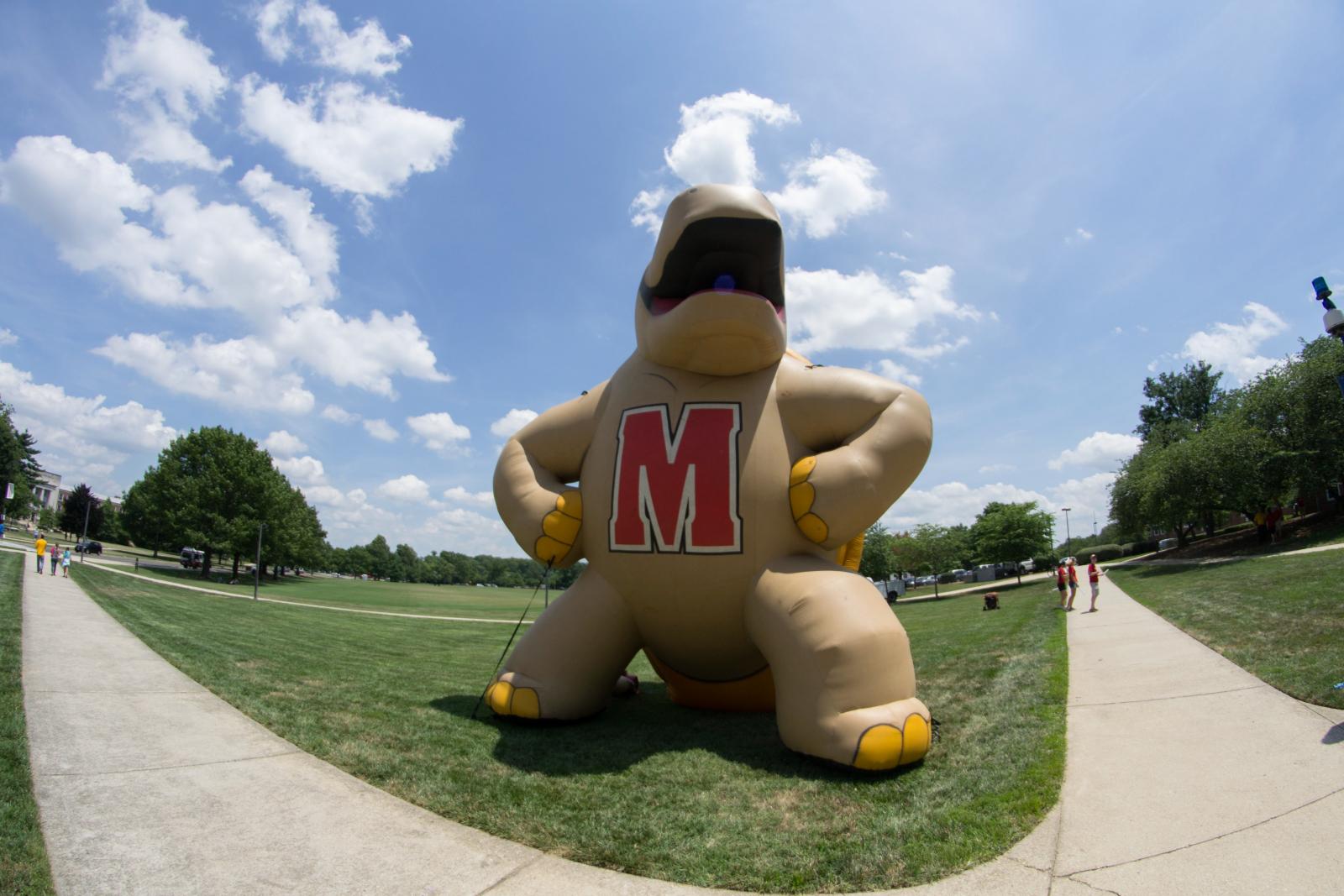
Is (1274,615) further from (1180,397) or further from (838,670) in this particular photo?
(1180,397)

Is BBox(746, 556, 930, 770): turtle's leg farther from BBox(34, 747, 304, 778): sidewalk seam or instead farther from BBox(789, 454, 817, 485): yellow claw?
BBox(34, 747, 304, 778): sidewalk seam

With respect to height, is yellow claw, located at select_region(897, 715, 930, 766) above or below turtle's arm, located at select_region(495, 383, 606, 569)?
below

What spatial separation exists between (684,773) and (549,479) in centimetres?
273

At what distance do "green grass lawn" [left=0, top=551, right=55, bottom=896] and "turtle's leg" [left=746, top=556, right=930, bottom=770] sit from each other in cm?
364

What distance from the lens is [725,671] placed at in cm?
574

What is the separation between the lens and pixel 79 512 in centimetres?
6300

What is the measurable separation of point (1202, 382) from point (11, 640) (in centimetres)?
6251

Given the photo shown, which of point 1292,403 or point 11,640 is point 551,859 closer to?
point 11,640

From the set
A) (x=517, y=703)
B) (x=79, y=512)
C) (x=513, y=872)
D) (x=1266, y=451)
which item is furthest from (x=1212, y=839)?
(x=79, y=512)

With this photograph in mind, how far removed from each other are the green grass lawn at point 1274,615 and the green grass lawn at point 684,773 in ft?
5.86

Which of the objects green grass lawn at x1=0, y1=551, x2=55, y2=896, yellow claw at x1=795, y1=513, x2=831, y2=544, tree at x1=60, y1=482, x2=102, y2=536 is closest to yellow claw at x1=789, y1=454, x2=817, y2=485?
yellow claw at x1=795, y1=513, x2=831, y2=544

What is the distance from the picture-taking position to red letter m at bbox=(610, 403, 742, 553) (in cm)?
498

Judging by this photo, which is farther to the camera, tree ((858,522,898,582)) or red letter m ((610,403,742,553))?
tree ((858,522,898,582))

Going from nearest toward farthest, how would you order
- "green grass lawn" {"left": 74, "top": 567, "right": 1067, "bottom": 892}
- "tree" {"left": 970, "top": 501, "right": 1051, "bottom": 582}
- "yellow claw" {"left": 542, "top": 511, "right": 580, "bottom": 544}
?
"green grass lawn" {"left": 74, "top": 567, "right": 1067, "bottom": 892}, "yellow claw" {"left": 542, "top": 511, "right": 580, "bottom": 544}, "tree" {"left": 970, "top": 501, "right": 1051, "bottom": 582}
